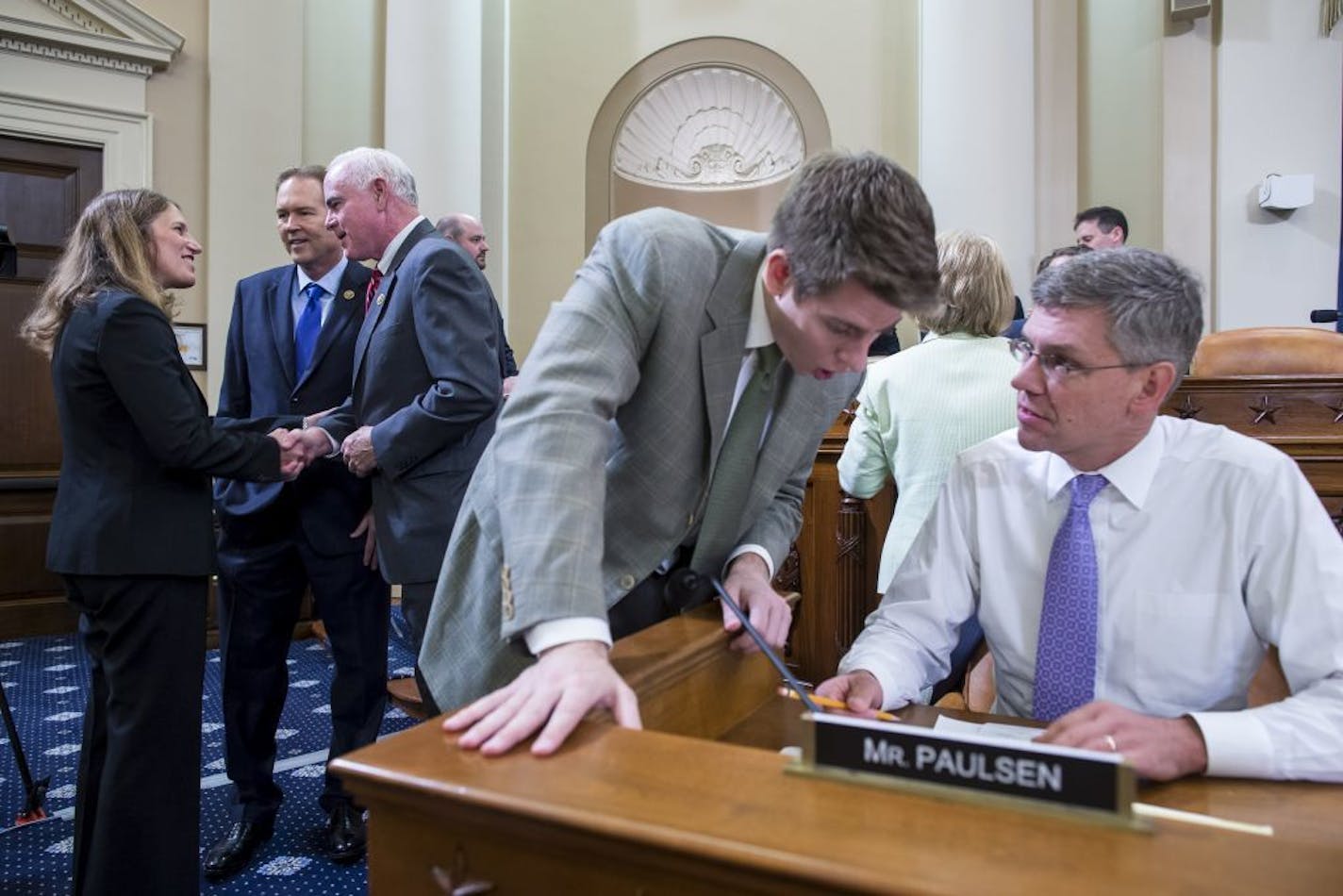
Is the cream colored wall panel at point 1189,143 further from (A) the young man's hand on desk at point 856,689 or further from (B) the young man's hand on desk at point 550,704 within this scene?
(B) the young man's hand on desk at point 550,704

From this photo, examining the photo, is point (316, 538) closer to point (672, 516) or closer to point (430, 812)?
point (672, 516)

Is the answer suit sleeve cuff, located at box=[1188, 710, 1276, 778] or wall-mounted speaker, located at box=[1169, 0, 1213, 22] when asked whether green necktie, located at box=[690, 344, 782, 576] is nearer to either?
suit sleeve cuff, located at box=[1188, 710, 1276, 778]

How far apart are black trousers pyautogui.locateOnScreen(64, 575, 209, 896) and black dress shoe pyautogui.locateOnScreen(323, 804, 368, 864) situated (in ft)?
1.38

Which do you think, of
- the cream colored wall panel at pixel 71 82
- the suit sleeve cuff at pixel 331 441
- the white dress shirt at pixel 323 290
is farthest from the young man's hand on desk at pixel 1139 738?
the cream colored wall panel at pixel 71 82

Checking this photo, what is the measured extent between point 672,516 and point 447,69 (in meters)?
5.39

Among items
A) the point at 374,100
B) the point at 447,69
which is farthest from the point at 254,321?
the point at 447,69

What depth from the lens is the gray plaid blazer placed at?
104 centimetres

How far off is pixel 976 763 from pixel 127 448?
1865 mm

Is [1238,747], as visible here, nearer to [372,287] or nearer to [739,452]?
[739,452]

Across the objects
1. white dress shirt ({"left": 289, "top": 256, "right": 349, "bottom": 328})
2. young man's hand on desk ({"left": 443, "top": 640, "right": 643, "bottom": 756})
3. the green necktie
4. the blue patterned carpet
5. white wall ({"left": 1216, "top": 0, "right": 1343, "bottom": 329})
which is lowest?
the blue patterned carpet

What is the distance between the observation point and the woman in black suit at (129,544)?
1.94 metres

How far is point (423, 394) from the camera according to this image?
2320mm

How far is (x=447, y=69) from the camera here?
19.5 ft

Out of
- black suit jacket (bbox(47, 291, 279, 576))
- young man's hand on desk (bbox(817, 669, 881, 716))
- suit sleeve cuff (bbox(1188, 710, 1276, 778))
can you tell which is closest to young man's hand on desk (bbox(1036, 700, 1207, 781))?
suit sleeve cuff (bbox(1188, 710, 1276, 778))
